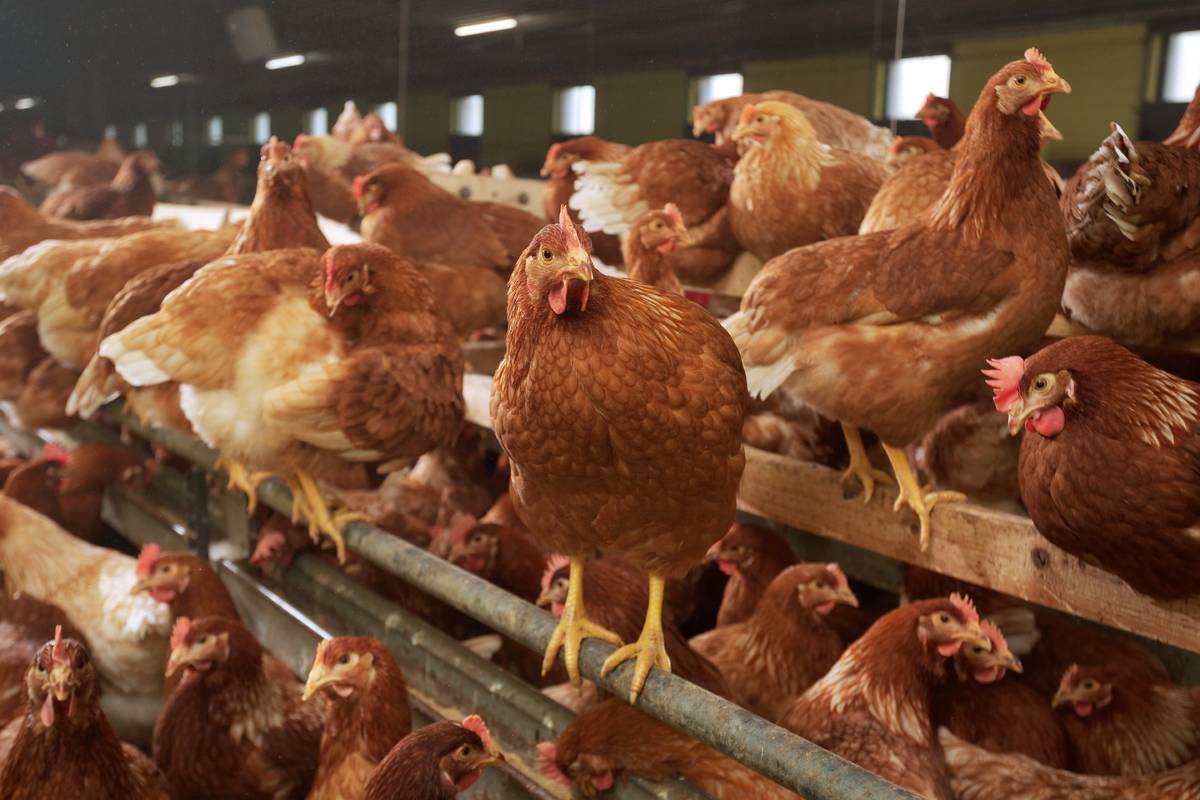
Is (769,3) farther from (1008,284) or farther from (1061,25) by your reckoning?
(1008,284)

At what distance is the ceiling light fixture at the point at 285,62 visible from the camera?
92.1 inches

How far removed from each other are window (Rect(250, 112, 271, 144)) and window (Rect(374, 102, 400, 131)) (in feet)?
1.06

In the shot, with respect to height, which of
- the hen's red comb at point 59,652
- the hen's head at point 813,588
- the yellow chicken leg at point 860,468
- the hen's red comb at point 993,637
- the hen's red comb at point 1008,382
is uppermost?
the hen's red comb at point 1008,382

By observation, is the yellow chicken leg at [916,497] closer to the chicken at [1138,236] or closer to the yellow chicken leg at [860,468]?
the yellow chicken leg at [860,468]

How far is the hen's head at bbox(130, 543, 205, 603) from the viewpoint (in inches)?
89.6

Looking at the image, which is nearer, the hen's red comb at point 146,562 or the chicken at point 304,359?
the chicken at point 304,359

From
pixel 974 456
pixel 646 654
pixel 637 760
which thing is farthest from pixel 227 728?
pixel 974 456

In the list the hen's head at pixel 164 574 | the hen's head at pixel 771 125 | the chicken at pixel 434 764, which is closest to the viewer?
the chicken at pixel 434 764

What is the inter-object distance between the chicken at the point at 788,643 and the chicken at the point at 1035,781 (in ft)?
0.93

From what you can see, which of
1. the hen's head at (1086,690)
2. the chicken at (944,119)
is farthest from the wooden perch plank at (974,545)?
the chicken at (944,119)

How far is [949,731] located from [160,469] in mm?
2320

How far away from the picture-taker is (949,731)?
75.7 inches

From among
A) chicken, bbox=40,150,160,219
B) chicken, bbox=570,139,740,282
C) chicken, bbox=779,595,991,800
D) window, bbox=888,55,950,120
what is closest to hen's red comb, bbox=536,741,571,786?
chicken, bbox=779,595,991,800

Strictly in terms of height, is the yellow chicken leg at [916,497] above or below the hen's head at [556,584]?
above
